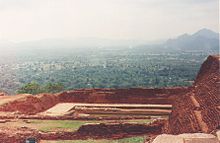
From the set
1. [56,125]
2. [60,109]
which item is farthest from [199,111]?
[60,109]

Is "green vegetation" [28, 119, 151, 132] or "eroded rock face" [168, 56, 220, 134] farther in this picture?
"green vegetation" [28, 119, 151, 132]

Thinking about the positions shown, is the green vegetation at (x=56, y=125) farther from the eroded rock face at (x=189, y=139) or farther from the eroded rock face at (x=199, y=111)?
the eroded rock face at (x=189, y=139)

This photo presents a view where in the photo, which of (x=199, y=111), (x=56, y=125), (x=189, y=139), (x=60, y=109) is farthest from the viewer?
(x=60, y=109)

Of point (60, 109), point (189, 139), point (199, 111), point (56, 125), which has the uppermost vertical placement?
point (189, 139)

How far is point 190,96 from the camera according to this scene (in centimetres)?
1856

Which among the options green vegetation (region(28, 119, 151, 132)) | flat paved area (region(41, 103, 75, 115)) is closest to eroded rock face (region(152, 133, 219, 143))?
green vegetation (region(28, 119, 151, 132))

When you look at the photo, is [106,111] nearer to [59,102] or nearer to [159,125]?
[59,102]

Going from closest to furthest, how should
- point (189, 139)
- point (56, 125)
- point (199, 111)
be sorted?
point (189, 139)
point (199, 111)
point (56, 125)

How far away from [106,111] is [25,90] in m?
13.8

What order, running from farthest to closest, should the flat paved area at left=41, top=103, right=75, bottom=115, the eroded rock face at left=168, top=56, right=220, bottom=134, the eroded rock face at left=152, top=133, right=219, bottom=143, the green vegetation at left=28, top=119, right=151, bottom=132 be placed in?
the flat paved area at left=41, top=103, right=75, bottom=115 → the green vegetation at left=28, top=119, right=151, bottom=132 → the eroded rock face at left=168, top=56, right=220, bottom=134 → the eroded rock face at left=152, top=133, right=219, bottom=143

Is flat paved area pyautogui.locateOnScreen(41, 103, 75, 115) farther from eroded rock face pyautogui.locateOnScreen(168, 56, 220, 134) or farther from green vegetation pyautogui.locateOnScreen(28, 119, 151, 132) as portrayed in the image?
eroded rock face pyautogui.locateOnScreen(168, 56, 220, 134)

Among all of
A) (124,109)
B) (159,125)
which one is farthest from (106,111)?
(159,125)

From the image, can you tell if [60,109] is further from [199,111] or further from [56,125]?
[199,111]

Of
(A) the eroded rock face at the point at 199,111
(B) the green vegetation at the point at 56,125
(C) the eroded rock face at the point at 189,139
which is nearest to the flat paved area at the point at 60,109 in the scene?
(B) the green vegetation at the point at 56,125
